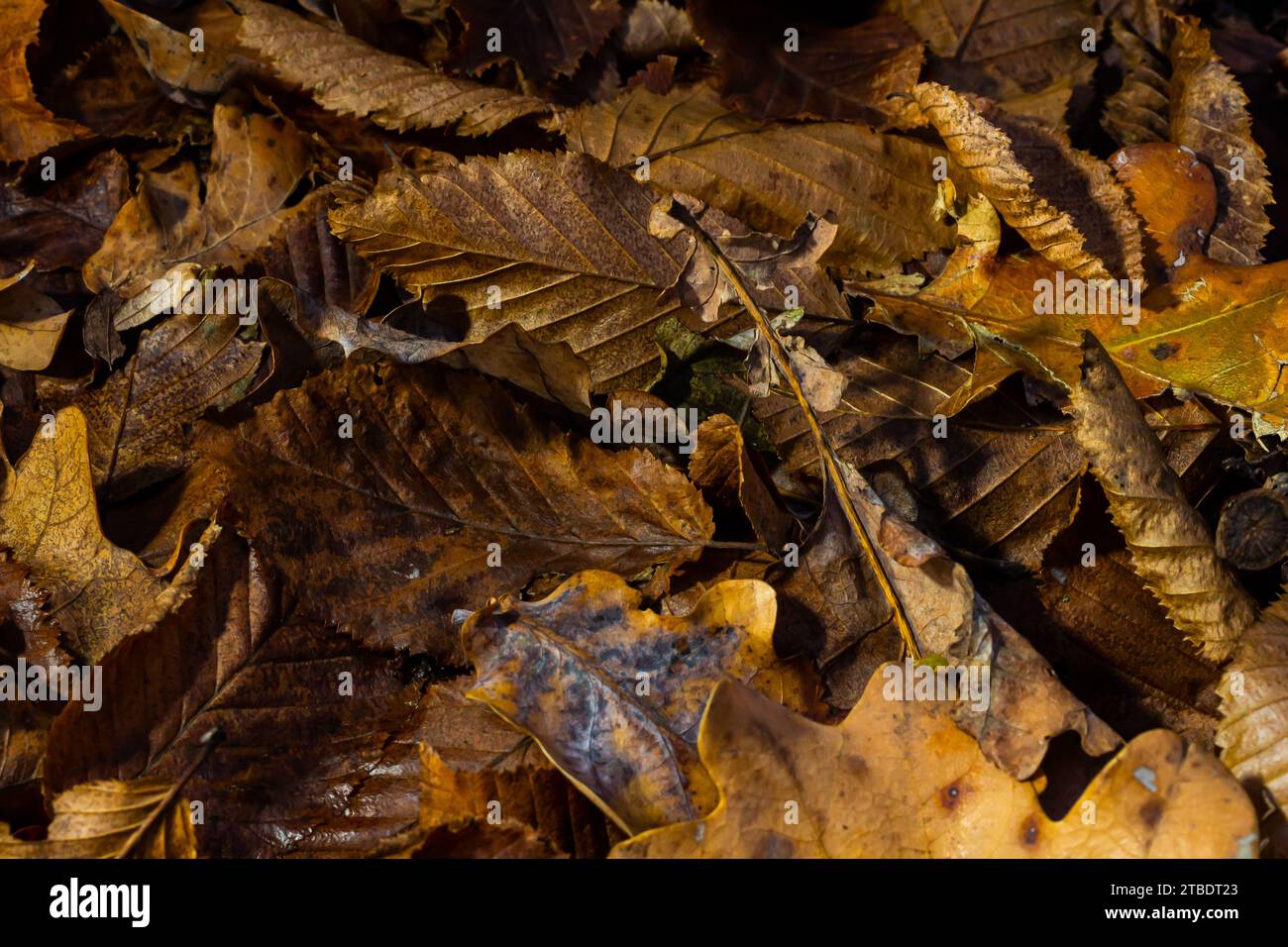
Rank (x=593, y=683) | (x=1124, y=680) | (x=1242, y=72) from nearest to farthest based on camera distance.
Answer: (x=593, y=683) → (x=1124, y=680) → (x=1242, y=72)

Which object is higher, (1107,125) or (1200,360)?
(1107,125)

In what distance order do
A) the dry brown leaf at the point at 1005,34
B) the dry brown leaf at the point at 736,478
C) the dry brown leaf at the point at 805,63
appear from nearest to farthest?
1. the dry brown leaf at the point at 736,478
2. the dry brown leaf at the point at 805,63
3. the dry brown leaf at the point at 1005,34

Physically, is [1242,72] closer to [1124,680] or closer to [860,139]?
[860,139]

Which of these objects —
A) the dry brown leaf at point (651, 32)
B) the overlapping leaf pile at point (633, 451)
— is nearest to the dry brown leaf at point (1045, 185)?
Result: the overlapping leaf pile at point (633, 451)

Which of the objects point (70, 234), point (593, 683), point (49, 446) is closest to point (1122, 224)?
point (593, 683)

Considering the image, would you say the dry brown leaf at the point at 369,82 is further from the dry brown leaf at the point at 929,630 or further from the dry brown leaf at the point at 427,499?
the dry brown leaf at the point at 929,630

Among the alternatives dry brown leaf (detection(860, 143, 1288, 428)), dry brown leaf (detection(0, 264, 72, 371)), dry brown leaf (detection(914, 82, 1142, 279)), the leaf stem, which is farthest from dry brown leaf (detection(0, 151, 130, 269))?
dry brown leaf (detection(914, 82, 1142, 279))
